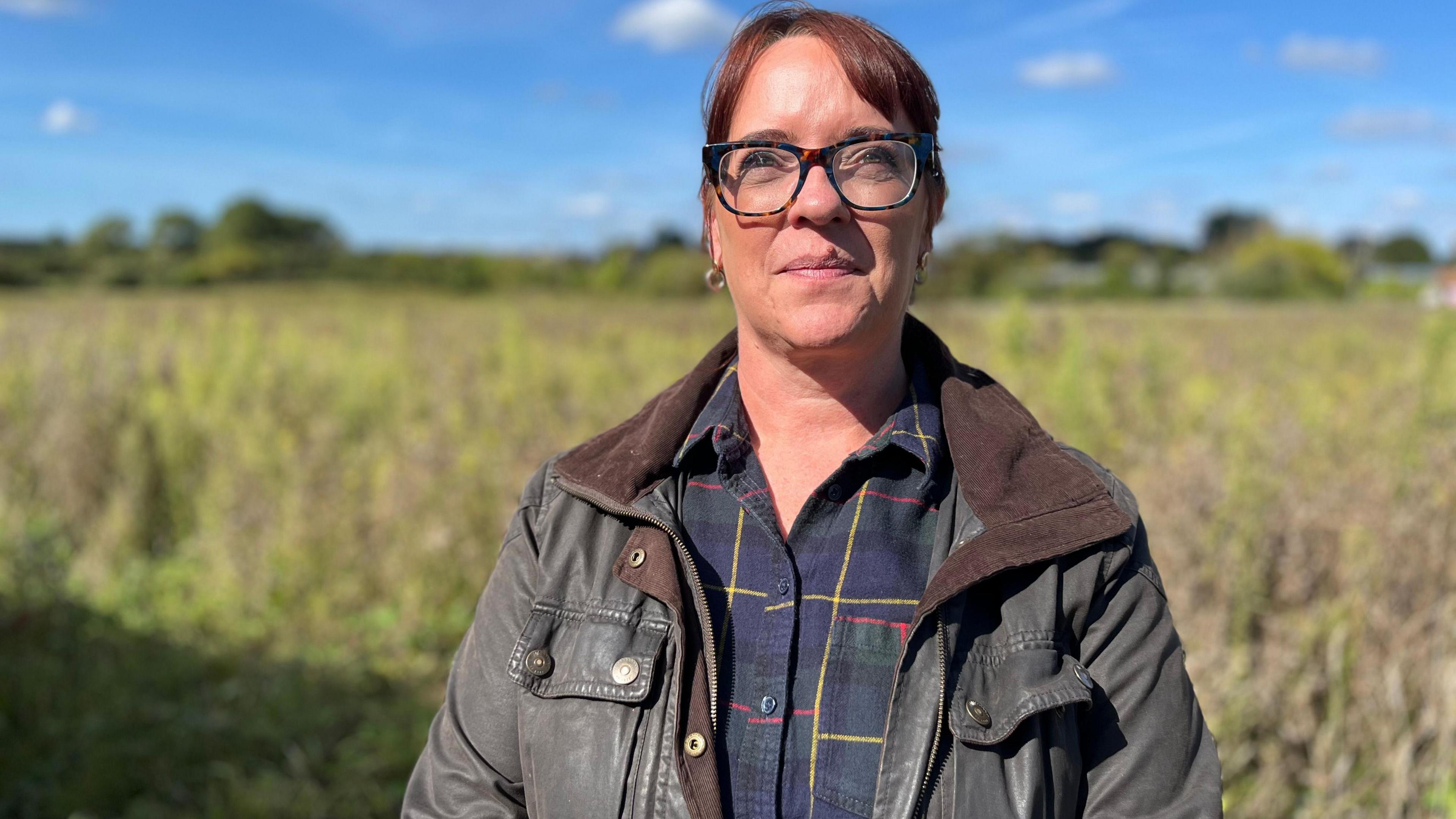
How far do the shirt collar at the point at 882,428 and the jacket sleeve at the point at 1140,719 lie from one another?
32cm

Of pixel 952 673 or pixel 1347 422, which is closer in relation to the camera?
pixel 952 673

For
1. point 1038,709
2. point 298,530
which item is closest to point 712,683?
point 1038,709

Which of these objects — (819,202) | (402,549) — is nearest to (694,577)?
(819,202)

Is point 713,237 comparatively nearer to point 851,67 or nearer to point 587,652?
point 851,67

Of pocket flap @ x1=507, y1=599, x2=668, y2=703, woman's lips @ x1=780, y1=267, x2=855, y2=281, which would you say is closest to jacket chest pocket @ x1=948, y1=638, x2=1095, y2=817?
pocket flap @ x1=507, y1=599, x2=668, y2=703

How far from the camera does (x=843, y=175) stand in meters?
1.53

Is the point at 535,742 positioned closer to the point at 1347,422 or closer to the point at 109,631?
the point at 109,631

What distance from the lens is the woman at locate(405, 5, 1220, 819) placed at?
142 centimetres

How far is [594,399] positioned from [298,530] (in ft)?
7.65

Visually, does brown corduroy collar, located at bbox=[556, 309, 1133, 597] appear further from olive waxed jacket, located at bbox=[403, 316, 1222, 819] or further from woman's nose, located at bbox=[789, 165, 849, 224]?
woman's nose, located at bbox=[789, 165, 849, 224]

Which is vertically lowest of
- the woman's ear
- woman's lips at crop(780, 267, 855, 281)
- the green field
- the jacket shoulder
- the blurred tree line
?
the green field

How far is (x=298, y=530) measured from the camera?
5641 mm

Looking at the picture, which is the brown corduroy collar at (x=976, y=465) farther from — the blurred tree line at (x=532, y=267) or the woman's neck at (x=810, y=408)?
the blurred tree line at (x=532, y=267)

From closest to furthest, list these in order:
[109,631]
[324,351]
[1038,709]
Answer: [1038,709] < [109,631] < [324,351]
